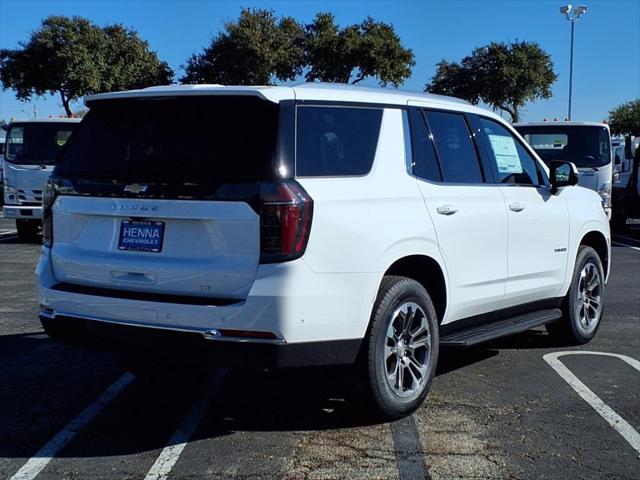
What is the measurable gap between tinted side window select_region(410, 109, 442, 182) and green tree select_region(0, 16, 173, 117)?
3732 cm

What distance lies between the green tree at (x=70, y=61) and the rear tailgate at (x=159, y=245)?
3733 cm

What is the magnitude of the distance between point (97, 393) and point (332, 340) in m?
2.02

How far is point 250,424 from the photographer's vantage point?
481 cm

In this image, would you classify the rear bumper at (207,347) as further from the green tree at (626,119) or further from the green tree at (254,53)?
the green tree at (626,119)

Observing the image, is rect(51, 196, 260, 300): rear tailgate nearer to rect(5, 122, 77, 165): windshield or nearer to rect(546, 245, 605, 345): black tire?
rect(546, 245, 605, 345): black tire

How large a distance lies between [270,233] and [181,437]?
53.9 inches

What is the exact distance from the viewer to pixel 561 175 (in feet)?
20.9

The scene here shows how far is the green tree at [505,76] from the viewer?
40.1 metres

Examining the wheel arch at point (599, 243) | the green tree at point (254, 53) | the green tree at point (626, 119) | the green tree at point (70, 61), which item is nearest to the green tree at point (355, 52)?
the green tree at point (254, 53)

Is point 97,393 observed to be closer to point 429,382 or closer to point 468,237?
point 429,382

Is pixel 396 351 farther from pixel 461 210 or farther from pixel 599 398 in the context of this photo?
pixel 599 398

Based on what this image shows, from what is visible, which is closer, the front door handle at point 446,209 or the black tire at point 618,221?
the front door handle at point 446,209

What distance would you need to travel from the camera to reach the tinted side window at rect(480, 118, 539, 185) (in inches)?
234

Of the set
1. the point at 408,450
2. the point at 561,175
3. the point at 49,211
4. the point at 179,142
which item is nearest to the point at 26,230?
the point at 49,211
